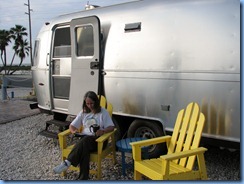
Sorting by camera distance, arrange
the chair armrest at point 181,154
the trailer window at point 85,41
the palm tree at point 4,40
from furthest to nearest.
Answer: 1. the palm tree at point 4,40
2. the trailer window at point 85,41
3. the chair armrest at point 181,154

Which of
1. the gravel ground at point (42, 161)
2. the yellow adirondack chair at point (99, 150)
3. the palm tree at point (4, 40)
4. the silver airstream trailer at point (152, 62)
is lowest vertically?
the gravel ground at point (42, 161)

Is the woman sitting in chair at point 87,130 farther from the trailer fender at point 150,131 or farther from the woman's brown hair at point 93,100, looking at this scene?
the trailer fender at point 150,131

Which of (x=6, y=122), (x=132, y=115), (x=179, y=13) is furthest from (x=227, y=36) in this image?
(x=6, y=122)

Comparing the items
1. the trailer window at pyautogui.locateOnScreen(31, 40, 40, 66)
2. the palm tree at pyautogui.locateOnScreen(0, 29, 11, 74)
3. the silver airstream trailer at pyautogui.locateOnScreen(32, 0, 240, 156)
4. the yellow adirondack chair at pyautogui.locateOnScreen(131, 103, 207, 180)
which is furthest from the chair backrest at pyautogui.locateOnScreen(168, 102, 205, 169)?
the palm tree at pyautogui.locateOnScreen(0, 29, 11, 74)

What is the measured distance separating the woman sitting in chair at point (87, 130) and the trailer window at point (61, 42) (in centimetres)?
192

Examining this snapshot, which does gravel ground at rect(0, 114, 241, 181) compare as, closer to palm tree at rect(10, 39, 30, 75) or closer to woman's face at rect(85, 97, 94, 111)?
woman's face at rect(85, 97, 94, 111)

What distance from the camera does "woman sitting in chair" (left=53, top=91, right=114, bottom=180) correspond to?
3.77 metres

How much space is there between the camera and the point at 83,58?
521 cm

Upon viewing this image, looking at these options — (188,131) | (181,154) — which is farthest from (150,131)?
(181,154)

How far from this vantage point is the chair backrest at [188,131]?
339 cm

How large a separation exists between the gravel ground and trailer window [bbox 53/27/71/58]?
179cm

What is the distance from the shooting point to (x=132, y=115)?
4.61 meters

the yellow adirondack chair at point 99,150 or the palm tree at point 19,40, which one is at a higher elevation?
A: the palm tree at point 19,40

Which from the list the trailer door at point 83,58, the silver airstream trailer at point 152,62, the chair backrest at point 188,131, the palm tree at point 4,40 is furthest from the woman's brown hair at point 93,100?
the palm tree at point 4,40
